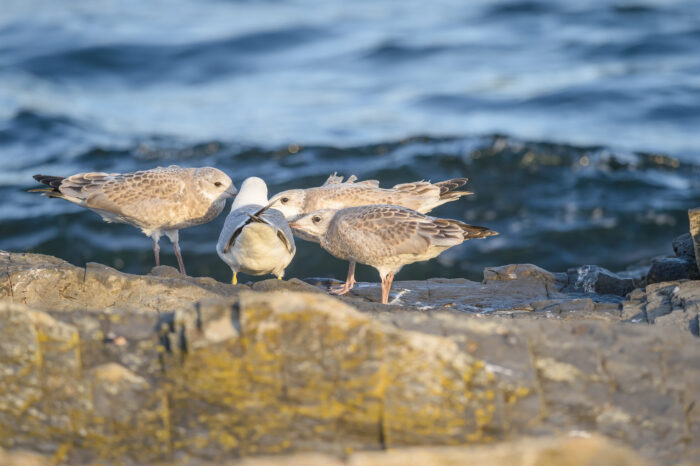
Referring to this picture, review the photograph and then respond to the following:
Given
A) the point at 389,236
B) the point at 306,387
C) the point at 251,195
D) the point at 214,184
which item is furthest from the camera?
the point at 214,184

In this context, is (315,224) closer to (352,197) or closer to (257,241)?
(257,241)

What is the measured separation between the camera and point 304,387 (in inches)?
187

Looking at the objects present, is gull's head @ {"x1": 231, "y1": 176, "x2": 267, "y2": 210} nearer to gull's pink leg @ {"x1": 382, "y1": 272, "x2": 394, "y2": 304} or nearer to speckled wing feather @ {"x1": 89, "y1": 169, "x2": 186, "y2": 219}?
speckled wing feather @ {"x1": 89, "y1": 169, "x2": 186, "y2": 219}

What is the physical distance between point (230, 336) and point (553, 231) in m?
13.6

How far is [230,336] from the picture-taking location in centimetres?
482

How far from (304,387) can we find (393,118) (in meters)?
19.0

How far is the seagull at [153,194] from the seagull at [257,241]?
0.65 m

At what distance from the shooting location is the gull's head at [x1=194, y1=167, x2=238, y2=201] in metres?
9.54

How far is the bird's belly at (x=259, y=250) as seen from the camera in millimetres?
8055

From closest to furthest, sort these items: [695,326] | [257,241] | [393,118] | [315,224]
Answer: [695,326], [257,241], [315,224], [393,118]

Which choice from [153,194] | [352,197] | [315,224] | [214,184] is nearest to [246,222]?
[315,224]

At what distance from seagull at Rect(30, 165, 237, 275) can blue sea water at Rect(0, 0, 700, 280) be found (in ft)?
21.6

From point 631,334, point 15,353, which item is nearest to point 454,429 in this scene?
point 631,334

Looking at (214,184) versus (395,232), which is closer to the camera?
(395,232)
